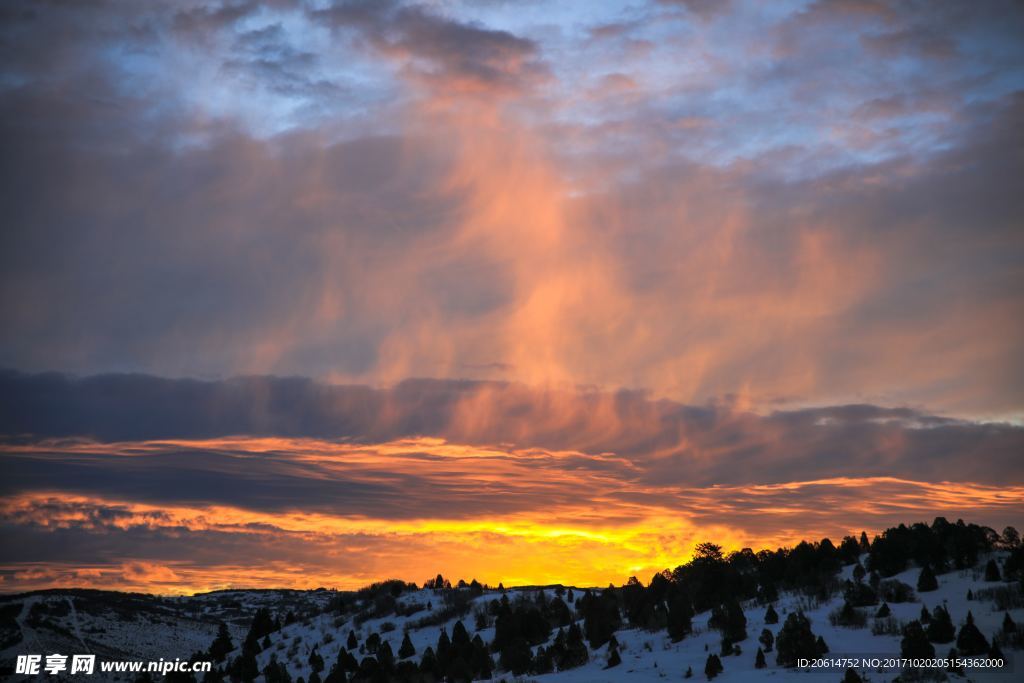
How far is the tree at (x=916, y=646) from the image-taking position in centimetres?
3834

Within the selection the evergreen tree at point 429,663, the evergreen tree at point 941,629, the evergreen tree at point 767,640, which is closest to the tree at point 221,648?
the evergreen tree at point 429,663

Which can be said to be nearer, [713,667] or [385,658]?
[713,667]

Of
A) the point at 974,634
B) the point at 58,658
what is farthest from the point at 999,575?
the point at 58,658

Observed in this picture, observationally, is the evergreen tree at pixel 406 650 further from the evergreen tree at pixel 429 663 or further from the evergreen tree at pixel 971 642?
the evergreen tree at pixel 971 642

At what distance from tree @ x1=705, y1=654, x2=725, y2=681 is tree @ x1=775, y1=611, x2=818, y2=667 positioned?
316 cm

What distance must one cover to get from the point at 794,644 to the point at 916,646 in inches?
243

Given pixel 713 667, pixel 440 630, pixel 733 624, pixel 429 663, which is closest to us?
pixel 713 667

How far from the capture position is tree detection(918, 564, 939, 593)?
50469 mm

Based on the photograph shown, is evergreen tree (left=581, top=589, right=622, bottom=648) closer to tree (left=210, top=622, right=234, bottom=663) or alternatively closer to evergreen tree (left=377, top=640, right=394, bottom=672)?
evergreen tree (left=377, top=640, right=394, bottom=672)

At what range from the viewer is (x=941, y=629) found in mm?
41219

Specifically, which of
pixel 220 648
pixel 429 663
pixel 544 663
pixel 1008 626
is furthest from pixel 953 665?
pixel 220 648

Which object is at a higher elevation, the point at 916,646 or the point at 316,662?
the point at 916,646

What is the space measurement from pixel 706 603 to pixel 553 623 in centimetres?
1313

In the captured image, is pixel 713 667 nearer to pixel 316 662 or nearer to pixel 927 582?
pixel 927 582
